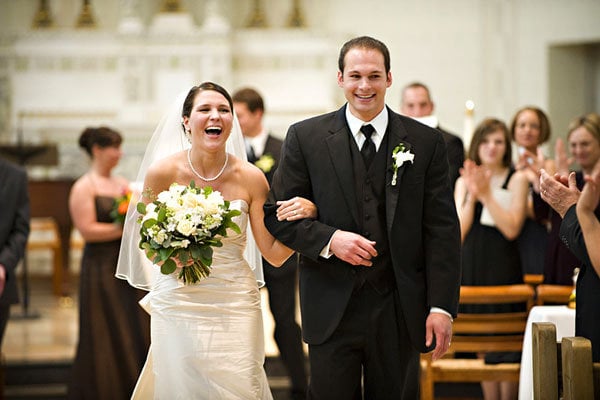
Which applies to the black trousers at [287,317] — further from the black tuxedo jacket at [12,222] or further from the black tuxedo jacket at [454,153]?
the black tuxedo jacket at [12,222]

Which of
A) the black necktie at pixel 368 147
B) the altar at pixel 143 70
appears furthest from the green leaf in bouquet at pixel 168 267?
the altar at pixel 143 70

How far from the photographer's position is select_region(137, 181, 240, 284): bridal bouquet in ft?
13.5

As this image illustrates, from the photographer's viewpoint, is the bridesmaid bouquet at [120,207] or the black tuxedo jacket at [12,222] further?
the bridesmaid bouquet at [120,207]

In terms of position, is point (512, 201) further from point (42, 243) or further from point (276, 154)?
point (42, 243)

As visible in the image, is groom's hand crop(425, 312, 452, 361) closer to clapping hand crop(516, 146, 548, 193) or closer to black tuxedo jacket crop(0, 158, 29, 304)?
clapping hand crop(516, 146, 548, 193)

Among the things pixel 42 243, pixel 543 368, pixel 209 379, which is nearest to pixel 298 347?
pixel 209 379

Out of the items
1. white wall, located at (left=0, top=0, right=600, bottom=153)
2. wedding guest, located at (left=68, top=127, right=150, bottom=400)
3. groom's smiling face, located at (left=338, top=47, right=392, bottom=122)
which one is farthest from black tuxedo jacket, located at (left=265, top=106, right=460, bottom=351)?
white wall, located at (left=0, top=0, right=600, bottom=153)

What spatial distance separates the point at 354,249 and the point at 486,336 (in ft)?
6.76

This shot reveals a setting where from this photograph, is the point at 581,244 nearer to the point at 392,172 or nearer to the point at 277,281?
the point at 392,172

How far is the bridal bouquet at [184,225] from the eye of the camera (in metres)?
4.11

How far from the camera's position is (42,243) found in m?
11.9

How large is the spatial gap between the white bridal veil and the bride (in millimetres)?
295

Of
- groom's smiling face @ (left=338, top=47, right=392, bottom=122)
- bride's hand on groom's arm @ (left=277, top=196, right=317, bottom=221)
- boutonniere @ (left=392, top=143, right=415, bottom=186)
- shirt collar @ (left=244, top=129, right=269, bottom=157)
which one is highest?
groom's smiling face @ (left=338, top=47, right=392, bottom=122)

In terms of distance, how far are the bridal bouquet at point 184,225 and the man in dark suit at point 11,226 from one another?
1.87 metres
